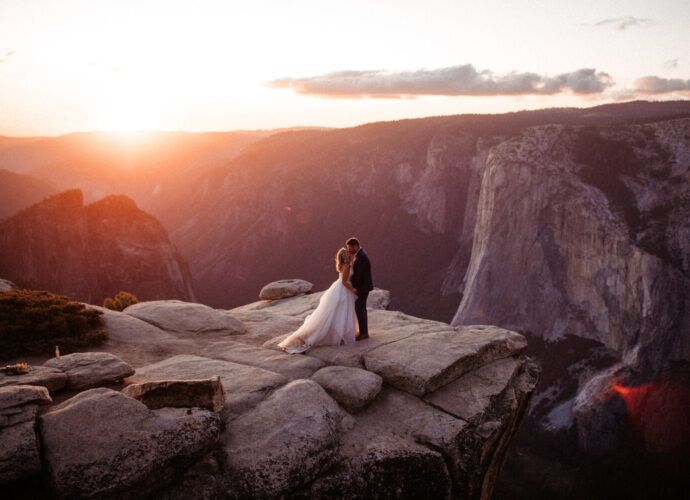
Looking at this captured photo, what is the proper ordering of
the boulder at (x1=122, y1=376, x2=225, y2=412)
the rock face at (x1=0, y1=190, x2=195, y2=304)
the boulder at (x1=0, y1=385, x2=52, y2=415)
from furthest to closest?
the rock face at (x1=0, y1=190, x2=195, y2=304) < the boulder at (x1=122, y1=376, x2=225, y2=412) < the boulder at (x1=0, y1=385, x2=52, y2=415)

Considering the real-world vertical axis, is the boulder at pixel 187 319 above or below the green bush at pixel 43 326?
below

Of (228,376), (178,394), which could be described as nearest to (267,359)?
(228,376)

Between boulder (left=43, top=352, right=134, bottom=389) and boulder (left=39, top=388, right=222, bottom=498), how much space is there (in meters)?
1.40

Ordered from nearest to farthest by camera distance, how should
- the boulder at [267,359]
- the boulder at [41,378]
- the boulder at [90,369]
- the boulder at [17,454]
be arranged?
the boulder at [17,454], the boulder at [41,378], the boulder at [90,369], the boulder at [267,359]

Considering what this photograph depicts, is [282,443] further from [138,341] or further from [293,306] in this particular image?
[293,306]

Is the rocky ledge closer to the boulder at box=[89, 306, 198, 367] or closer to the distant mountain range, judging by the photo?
the boulder at box=[89, 306, 198, 367]

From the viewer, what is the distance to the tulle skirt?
10.5 metres

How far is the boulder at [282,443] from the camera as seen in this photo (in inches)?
238

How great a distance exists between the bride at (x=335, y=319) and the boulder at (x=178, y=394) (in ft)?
12.4

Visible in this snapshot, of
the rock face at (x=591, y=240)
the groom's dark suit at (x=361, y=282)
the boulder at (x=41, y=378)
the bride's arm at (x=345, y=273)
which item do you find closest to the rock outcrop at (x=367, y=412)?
the groom's dark suit at (x=361, y=282)

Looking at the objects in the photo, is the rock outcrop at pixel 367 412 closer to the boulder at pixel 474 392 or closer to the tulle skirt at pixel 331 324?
the boulder at pixel 474 392

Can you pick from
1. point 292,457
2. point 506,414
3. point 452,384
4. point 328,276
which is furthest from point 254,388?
point 328,276

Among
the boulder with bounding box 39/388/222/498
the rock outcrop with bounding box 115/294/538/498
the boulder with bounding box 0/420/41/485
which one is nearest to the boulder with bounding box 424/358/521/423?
the rock outcrop with bounding box 115/294/538/498

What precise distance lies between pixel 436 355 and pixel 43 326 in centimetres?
908
